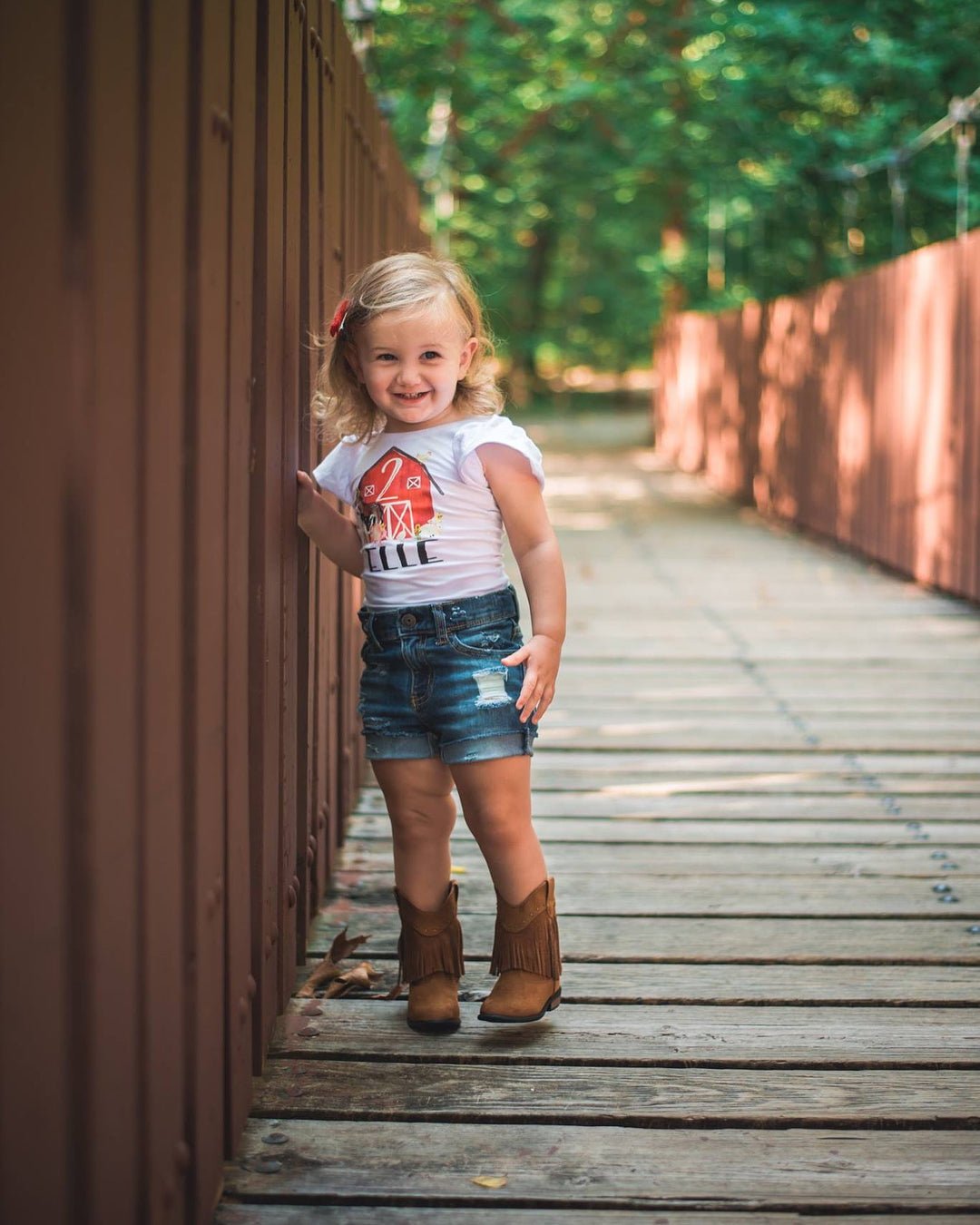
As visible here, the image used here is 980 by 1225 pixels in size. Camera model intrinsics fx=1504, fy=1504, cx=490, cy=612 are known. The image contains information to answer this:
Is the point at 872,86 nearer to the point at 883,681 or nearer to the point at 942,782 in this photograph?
the point at 883,681

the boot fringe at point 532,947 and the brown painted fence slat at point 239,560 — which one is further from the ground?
the brown painted fence slat at point 239,560

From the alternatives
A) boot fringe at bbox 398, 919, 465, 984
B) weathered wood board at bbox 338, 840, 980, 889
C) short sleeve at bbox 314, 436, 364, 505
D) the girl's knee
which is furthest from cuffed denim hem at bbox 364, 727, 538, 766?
weathered wood board at bbox 338, 840, 980, 889

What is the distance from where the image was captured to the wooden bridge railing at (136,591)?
1.41 m

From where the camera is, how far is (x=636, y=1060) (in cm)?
271


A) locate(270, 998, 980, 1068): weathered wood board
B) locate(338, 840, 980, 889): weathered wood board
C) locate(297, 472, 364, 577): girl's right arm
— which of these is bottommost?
locate(338, 840, 980, 889): weathered wood board

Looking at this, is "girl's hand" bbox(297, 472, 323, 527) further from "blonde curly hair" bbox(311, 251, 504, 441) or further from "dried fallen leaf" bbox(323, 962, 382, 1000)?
"dried fallen leaf" bbox(323, 962, 382, 1000)

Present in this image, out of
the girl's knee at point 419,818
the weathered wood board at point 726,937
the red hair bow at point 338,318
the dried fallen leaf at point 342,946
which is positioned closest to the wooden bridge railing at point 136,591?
the red hair bow at point 338,318

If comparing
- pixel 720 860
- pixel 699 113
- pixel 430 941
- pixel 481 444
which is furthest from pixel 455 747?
pixel 699 113

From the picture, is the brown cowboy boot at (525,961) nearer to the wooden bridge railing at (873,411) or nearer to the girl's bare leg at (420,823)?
the girl's bare leg at (420,823)

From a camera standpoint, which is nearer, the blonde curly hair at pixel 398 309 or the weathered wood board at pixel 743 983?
the blonde curly hair at pixel 398 309

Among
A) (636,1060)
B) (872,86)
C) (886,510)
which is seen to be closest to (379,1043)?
(636,1060)

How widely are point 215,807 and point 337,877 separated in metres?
1.72

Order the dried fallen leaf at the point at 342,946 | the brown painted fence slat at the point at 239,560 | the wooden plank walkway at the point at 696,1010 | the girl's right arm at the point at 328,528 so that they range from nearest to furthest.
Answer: the brown painted fence slat at the point at 239,560 < the wooden plank walkway at the point at 696,1010 < the girl's right arm at the point at 328,528 < the dried fallen leaf at the point at 342,946

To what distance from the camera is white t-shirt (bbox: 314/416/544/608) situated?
2.72m
